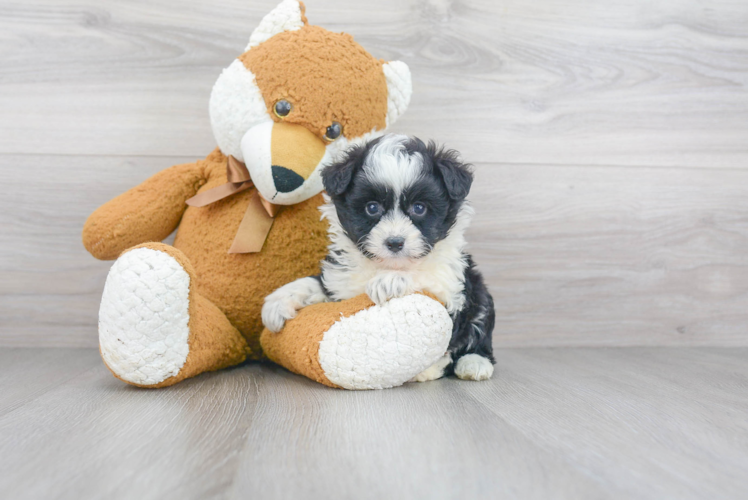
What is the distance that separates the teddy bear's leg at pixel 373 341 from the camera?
3.77 feet

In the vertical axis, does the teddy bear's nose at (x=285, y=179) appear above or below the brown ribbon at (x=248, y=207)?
above

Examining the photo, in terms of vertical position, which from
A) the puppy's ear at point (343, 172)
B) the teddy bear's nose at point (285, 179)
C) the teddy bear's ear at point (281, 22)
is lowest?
the teddy bear's nose at point (285, 179)

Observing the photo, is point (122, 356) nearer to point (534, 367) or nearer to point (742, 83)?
point (534, 367)

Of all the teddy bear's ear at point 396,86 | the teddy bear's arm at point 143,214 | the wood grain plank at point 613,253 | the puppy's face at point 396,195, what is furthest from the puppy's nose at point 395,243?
the wood grain plank at point 613,253

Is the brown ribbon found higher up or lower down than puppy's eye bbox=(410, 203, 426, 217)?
lower down

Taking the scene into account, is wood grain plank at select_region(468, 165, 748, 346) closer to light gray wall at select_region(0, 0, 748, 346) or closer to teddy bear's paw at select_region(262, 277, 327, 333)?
light gray wall at select_region(0, 0, 748, 346)

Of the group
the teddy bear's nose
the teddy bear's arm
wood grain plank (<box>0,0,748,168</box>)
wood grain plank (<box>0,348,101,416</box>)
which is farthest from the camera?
wood grain plank (<box>0,0,748,168</box>)

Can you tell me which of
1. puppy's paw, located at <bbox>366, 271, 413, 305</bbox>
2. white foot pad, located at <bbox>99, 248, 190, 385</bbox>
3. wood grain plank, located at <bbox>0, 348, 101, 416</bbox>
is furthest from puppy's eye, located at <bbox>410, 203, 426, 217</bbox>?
wood grain plank, located at <bbox>0, 348, 101, 416</bbox>

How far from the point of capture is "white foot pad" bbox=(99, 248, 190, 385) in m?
1.09

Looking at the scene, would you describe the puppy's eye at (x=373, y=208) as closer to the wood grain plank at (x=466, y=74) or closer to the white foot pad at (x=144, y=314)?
the white foot pad at (x=144, y=314)

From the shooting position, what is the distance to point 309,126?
4.39ft

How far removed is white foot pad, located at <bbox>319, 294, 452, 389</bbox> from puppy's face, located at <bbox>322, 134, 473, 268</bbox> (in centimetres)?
12

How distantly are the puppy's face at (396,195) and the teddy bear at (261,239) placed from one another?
0.12m

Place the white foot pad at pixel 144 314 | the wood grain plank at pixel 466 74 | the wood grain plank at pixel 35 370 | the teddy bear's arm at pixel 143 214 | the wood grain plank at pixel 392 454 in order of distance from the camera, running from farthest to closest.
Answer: the wood grain plank at pixel 466 74
the teddy bear's arm at pixel 143 214
the wood grain plank at pixel 35 370
the white foot pad at pixel 144 314
the wood grain plank at pixel 392 454
